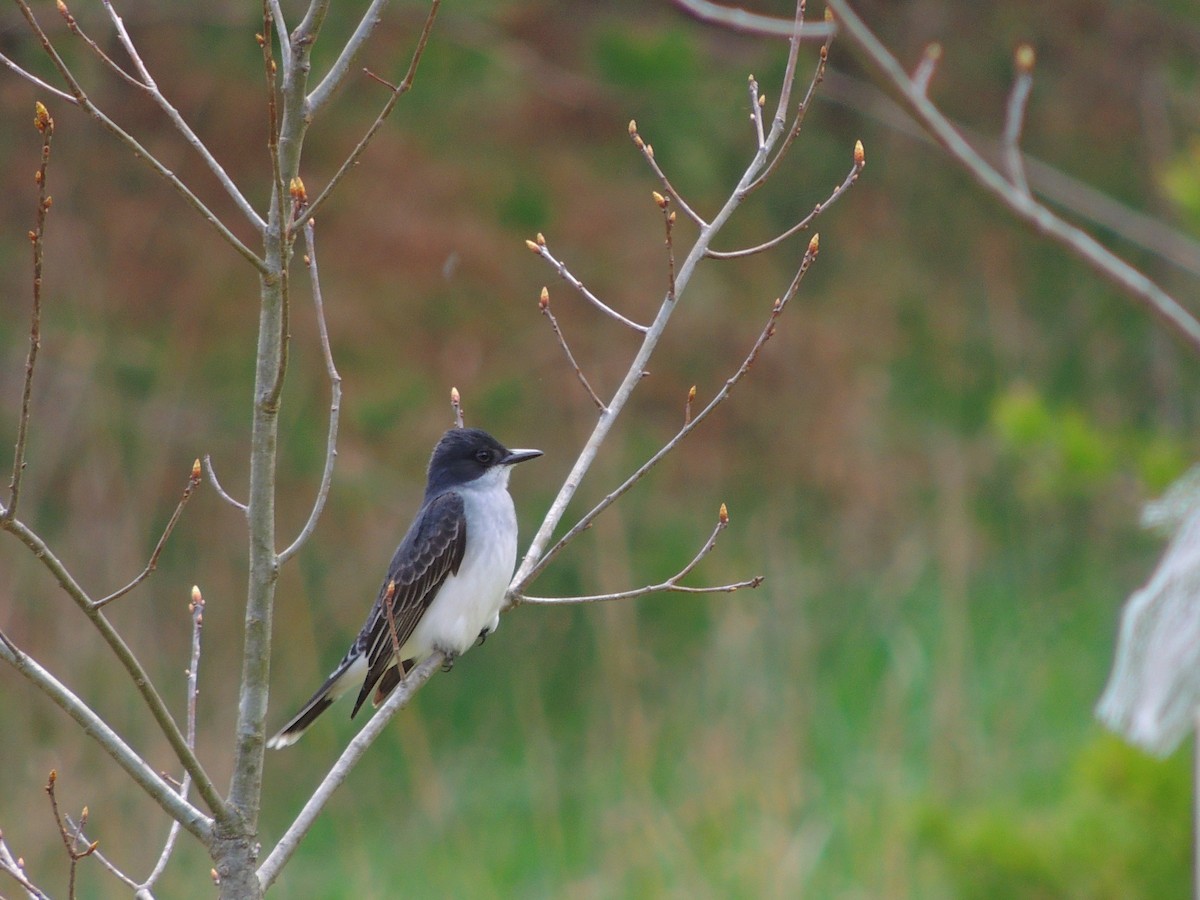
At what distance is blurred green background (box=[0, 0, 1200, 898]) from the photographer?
18.7 feet

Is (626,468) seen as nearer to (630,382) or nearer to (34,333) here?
(630,382)

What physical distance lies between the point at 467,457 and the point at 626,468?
155 inches

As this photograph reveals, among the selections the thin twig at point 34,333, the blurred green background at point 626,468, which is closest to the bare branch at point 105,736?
the thin twig at point 34,333

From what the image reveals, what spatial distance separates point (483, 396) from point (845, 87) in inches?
155

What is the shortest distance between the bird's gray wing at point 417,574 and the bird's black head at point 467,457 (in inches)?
6.3

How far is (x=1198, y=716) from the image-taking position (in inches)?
116

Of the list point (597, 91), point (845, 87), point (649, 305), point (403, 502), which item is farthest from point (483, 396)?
point (845, 87)

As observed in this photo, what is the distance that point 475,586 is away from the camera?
3.70 m

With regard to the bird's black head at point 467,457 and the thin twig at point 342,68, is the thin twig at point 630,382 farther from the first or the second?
the bird's black head at point 467,457

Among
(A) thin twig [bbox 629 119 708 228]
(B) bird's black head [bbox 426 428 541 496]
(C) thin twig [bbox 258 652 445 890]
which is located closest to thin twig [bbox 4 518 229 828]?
(C) thin twig [bbox 258 652 445 890]

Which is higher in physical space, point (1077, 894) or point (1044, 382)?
point (1077, 894)

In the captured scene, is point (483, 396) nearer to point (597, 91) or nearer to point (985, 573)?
point (597, 91)

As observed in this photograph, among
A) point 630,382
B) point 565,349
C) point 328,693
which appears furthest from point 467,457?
point 630,382

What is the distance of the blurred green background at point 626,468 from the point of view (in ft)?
18.7
